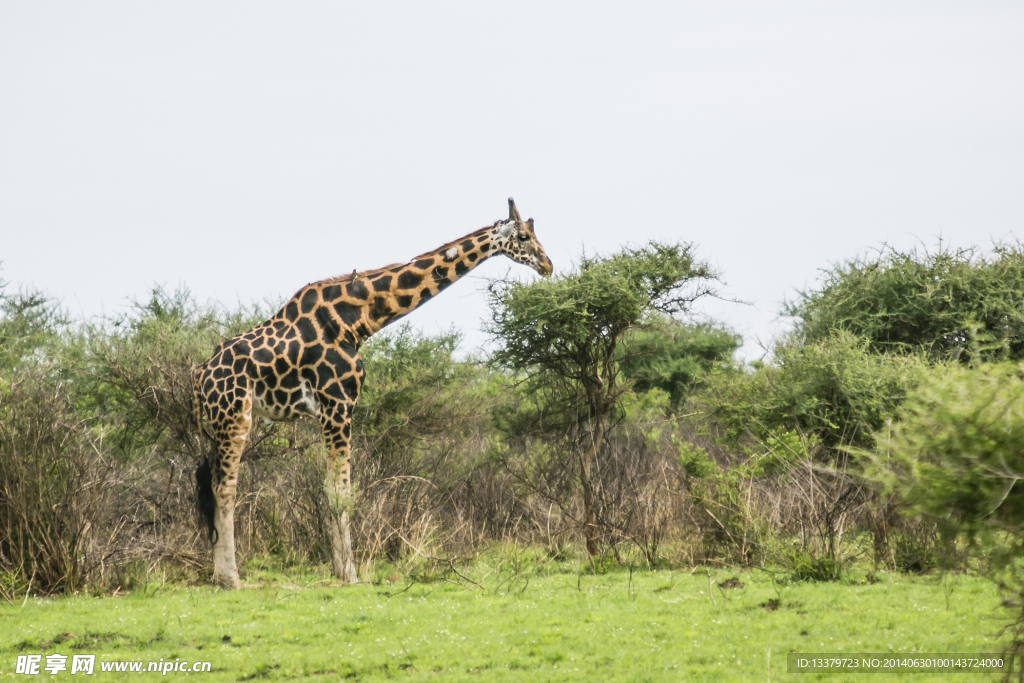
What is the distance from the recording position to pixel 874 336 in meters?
16.1

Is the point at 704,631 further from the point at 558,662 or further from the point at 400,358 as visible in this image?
the point at 400,358

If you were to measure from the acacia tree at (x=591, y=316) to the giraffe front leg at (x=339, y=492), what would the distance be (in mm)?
2632

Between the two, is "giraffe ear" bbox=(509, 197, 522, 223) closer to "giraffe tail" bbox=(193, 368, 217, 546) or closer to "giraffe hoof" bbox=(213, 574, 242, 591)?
"giraffe tail" bbox=(193, 368, 217, 546)

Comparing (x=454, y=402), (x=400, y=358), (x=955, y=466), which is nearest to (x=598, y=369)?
(x=454, y=402)

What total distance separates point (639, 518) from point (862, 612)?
14.1ft

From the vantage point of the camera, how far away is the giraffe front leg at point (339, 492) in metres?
11.6

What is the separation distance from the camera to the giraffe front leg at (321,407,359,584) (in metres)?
11.6

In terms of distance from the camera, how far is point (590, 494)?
12.6m

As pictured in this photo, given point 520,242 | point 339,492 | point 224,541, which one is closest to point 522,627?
point 339,492

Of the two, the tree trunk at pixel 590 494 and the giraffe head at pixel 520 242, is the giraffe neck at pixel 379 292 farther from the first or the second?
the tree trunk at pixel 590 494

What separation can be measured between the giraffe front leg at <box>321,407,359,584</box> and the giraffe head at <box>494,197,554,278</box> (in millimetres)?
3148

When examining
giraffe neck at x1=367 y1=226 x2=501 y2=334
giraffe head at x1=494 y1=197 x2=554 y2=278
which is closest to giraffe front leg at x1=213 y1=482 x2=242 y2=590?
giraffe neck at x1=367 y1=226 x2=501 y2=334

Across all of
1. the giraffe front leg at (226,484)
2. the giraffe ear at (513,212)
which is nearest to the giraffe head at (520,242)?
the giraffe ear at (513,212)

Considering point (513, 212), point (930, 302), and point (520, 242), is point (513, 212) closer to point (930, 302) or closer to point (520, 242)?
point (520, 242)
